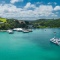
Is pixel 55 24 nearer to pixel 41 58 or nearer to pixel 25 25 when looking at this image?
pixel 25 25

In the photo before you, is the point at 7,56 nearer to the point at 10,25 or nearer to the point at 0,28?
the point at 0,28

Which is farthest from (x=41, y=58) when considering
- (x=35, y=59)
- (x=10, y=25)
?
(x=10, y=25)

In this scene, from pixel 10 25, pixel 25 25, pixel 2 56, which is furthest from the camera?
pixel 25 25

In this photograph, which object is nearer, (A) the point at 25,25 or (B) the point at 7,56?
(B) the point at 7,56

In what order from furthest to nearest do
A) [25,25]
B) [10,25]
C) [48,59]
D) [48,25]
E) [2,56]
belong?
[48,25] → [25,25] → [10,25] → [2,56] → [48,59]

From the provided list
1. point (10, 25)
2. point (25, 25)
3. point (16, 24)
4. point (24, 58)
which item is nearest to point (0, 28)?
point (10, 25)

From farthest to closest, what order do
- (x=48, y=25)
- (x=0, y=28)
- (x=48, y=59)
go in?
1. (x=48, y=25)
2. (x=0, y=28)
3. (x=48, y=59)

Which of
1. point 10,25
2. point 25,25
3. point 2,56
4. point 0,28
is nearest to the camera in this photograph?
point 2,56

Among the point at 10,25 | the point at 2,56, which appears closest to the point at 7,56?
the point at 2,56

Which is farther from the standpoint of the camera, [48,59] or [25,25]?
[25,25]
